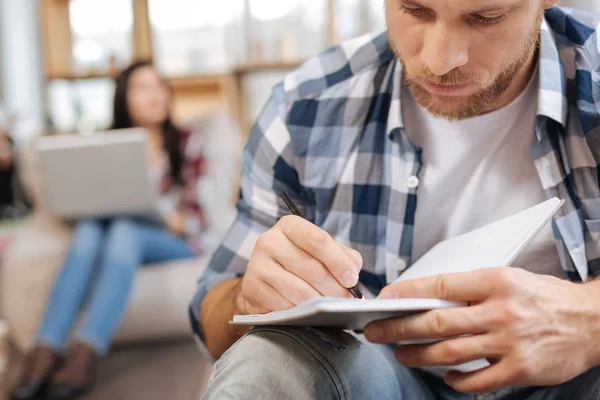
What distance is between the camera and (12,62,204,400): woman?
1870 millimetres

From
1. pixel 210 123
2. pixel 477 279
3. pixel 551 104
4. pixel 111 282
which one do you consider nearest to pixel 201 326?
pixel 477 279

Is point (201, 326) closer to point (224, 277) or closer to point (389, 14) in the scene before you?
point (224, 277)

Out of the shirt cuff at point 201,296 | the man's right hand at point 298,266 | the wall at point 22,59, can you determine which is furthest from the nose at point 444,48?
the wall at point 22,59

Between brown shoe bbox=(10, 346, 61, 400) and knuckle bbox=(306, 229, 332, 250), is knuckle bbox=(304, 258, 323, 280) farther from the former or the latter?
brown shoe bbox=(10, 346, 61, 400)

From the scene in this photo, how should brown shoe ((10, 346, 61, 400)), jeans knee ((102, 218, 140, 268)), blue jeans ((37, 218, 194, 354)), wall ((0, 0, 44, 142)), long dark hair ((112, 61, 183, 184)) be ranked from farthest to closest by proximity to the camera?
wall ((0, 0, 44, 142)) < long dark hair ((112, 61, 183, 184)) < jeans knee ((102, 218, 140, 268)) < blue jeans ((37, 218, 194, 354)) < brown shoe ((10, 346, 61, 400))

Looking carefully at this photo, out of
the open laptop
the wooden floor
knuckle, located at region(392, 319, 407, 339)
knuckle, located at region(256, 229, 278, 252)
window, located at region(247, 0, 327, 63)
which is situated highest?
window, located at region(247, 0, 327, 63)

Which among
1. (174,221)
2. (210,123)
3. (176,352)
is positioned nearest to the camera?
(176,352)

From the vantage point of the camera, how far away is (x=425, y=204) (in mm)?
910

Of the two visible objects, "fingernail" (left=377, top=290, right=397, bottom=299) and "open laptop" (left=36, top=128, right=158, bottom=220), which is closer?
"fingernail" (left=377, top=290, right=397, bottom=299)

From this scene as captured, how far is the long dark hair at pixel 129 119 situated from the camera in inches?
99.3

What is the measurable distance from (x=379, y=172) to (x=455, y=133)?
0.12m

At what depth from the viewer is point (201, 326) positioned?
0.92 meters

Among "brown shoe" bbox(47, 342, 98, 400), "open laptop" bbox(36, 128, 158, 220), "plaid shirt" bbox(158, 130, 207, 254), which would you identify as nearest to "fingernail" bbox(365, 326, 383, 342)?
"brown shoe" bbox(47, 342, 98, 400)

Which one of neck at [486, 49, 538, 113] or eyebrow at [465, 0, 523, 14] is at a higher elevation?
eyebrow at [465, 0, 523, 14]
